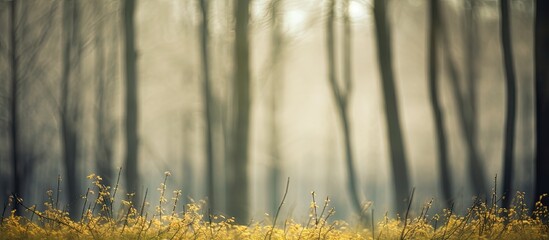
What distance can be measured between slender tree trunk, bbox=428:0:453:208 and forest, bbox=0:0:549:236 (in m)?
0.03

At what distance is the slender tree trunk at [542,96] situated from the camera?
10.5 m

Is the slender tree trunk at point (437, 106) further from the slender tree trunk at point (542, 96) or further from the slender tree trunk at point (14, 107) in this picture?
the slender tree trunk at point (14, 107)

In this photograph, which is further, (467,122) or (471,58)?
(471,58)

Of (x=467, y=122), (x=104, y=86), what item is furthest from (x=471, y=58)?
(x=104, y=86)

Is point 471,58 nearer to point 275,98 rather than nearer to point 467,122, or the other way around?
point 467,122

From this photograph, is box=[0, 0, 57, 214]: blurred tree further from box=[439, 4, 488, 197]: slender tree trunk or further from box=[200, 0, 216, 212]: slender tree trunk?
box=[439, 4, 488, 197]: slender tree trunk

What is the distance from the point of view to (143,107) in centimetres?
1900

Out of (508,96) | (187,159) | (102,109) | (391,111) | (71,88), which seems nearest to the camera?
(391,111)

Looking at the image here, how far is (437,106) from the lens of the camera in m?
11.8

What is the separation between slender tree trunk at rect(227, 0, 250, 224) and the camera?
10969mm

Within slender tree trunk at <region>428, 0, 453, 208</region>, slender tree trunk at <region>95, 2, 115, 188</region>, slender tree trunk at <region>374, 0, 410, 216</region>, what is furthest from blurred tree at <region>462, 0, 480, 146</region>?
slender tree trunk at <region>95, 2, 115, 188</region>

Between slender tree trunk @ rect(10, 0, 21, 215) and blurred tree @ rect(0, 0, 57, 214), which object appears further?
blurred tree @ rect(0, 0, 57, 214)

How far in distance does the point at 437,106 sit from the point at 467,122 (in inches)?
78.3

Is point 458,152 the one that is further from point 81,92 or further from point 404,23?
point 81,92
